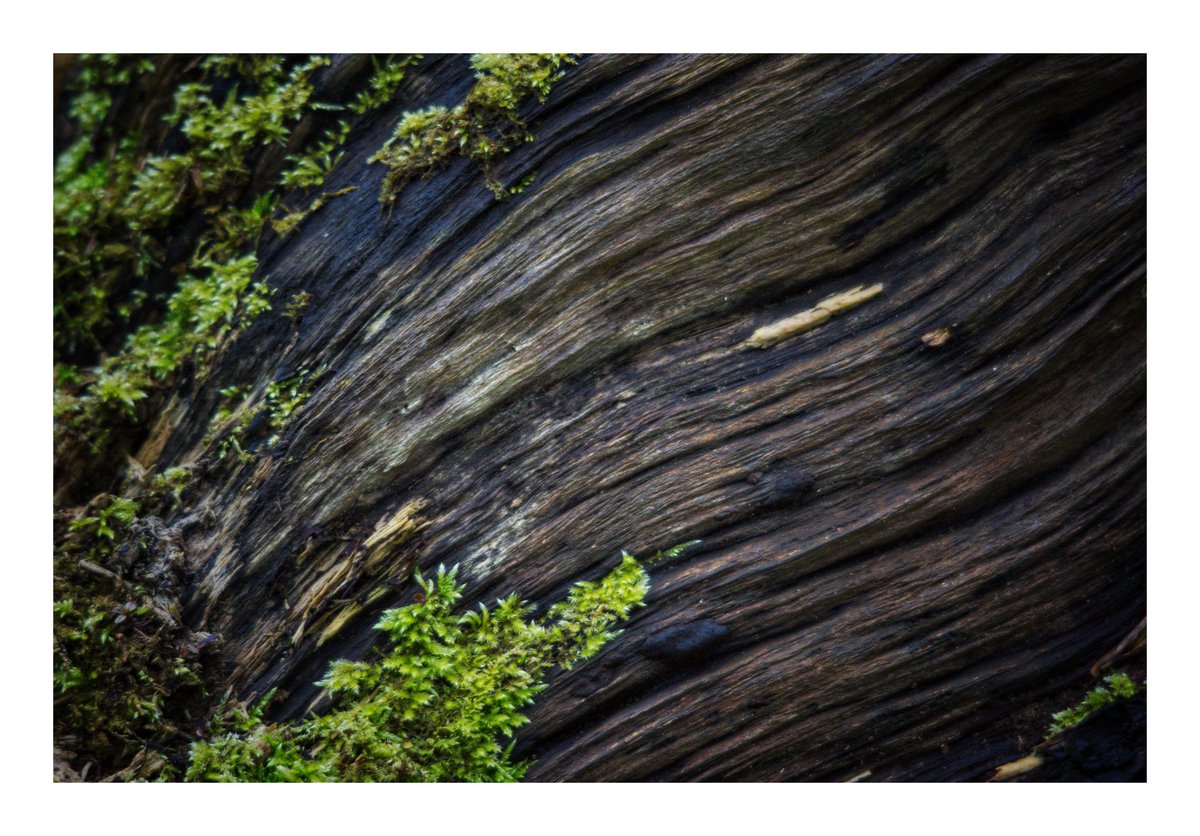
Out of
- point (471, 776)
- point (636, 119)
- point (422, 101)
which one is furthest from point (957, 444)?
point (422, 101)

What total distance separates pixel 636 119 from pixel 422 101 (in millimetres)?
1304

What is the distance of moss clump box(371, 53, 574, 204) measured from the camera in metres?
3.70

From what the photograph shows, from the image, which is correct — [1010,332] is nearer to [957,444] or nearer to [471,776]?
[957,444]

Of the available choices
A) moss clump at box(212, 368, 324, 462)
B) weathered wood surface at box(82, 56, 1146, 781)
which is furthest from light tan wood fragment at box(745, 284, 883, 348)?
moss clump at box(212, 368, 324, 462)

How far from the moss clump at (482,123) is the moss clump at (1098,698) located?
3869 millimetres

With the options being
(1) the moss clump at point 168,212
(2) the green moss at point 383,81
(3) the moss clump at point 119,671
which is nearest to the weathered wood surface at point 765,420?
(3) the moss clump at point 119,671

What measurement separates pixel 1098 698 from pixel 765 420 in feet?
6.72

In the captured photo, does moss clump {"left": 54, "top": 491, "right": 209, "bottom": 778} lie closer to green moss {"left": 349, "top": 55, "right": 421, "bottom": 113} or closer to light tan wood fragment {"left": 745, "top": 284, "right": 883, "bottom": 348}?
green moss {"left": 349, "top": 55, "right": 421, "bottom": 113}

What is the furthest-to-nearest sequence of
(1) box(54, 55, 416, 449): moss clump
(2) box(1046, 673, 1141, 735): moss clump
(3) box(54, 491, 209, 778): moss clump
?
(1) box(54, 55, 416, 449): moss clump, (3) box(54, 491, 209, 778): moss clump, (2) box(1046, 673, 1141, 735): moss clump

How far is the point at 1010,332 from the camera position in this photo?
136 inches

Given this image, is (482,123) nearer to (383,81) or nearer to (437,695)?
(383,81)

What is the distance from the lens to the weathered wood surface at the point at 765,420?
3408 millimetres

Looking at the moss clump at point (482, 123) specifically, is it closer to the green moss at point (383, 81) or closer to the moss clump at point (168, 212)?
the green moss at point (383, 81)

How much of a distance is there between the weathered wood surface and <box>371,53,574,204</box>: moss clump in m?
0.11
